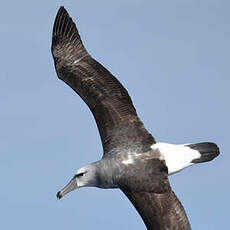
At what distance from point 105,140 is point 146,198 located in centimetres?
155

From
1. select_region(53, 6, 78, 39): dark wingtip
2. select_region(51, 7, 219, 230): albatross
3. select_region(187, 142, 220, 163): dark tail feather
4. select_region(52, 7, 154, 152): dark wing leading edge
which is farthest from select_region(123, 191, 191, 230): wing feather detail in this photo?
select_region(53, 6, 78, 39): dark wingtip

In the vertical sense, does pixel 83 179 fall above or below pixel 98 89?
below

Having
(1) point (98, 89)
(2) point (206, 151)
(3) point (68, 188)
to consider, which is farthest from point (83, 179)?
(2) point (206, 151)

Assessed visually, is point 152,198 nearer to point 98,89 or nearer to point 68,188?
point 68,188

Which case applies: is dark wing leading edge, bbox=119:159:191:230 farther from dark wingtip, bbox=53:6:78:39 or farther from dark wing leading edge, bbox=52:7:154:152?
dark wingtip, bbox=53:6:78:39

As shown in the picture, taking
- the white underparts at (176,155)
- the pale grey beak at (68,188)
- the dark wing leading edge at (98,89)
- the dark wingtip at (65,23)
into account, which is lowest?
the pale grey beak at (68,188)

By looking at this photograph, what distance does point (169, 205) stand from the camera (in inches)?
510

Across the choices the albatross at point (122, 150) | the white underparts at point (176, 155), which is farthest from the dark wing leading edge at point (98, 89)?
the white underparts at point (176, 155)

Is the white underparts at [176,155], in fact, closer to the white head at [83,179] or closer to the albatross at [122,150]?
the albatross at [122,150]

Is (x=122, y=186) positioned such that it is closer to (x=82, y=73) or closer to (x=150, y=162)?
(x=150, y=162)

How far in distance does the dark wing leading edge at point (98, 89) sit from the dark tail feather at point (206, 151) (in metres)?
1.19

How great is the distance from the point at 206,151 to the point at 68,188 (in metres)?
3.22

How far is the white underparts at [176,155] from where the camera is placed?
523 inches

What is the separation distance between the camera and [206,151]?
13828mm
